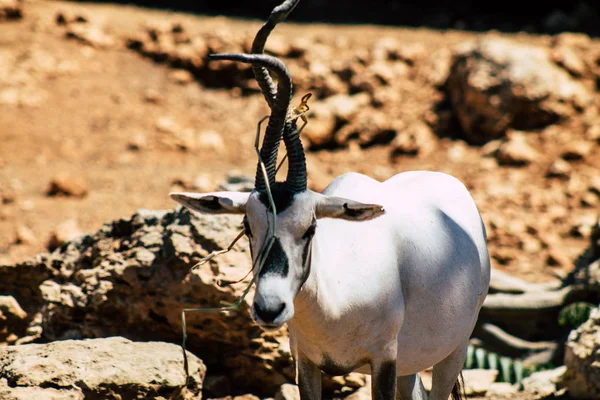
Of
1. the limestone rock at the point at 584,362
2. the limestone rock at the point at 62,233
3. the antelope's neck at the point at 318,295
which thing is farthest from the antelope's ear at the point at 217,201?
the limestone rock at the point at 62,233

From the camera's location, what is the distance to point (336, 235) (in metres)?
4.03

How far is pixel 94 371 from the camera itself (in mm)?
4582

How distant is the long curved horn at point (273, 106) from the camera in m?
3.33

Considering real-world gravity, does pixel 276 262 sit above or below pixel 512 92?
above

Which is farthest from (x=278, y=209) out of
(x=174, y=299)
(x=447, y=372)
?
(x=174, y=299)

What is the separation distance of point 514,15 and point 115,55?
355 inches

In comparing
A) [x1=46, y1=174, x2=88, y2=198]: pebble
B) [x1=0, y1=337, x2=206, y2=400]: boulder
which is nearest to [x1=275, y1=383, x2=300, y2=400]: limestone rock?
[x1=0, y1=337, x2=206, y2=400]: boulder

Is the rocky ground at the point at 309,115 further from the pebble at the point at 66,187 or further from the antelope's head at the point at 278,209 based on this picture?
the antelope's head at the point at 278,209

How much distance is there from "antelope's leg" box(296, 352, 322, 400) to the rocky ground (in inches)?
170

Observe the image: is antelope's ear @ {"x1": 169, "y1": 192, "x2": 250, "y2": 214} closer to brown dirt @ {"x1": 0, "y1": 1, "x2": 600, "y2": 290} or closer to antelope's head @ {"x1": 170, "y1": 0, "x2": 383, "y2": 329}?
antelope's head @ {"x1": 170, "y1": 0, "x2": 383, "y2": 329}

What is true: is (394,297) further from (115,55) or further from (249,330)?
(115,55)

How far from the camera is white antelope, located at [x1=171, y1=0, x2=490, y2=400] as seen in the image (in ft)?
11.4

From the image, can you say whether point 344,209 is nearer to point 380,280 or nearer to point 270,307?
point 380,280

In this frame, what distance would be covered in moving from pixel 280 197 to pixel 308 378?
1194 mm
